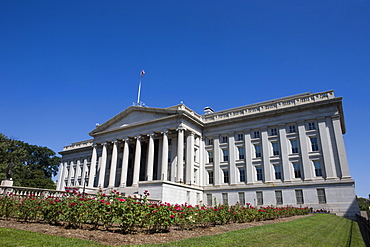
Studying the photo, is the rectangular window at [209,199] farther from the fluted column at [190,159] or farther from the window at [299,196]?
the window at [299,196]

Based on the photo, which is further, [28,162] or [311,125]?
[28,162]

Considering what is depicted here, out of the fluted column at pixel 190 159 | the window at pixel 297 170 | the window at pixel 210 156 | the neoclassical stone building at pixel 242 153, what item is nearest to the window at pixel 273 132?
the neoclassical stone building at pixel 242 153

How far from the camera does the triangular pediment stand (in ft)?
143

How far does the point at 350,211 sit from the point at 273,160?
466 inches

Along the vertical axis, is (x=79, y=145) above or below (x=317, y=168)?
above

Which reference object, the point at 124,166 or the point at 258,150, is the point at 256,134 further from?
the point at 124,166

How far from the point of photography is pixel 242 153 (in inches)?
1679

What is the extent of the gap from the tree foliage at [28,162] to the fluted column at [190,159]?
41912 mm

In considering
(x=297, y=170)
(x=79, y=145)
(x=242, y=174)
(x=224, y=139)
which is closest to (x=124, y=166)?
(x=224, y=139)

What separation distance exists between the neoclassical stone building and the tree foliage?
86.9ft

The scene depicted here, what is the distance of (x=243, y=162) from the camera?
41812 millimetres

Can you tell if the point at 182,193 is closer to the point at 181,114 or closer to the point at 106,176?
the point at 181,114

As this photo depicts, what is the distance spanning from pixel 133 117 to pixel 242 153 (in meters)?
21.6

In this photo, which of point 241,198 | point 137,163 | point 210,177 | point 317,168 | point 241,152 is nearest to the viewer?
point 317,168
